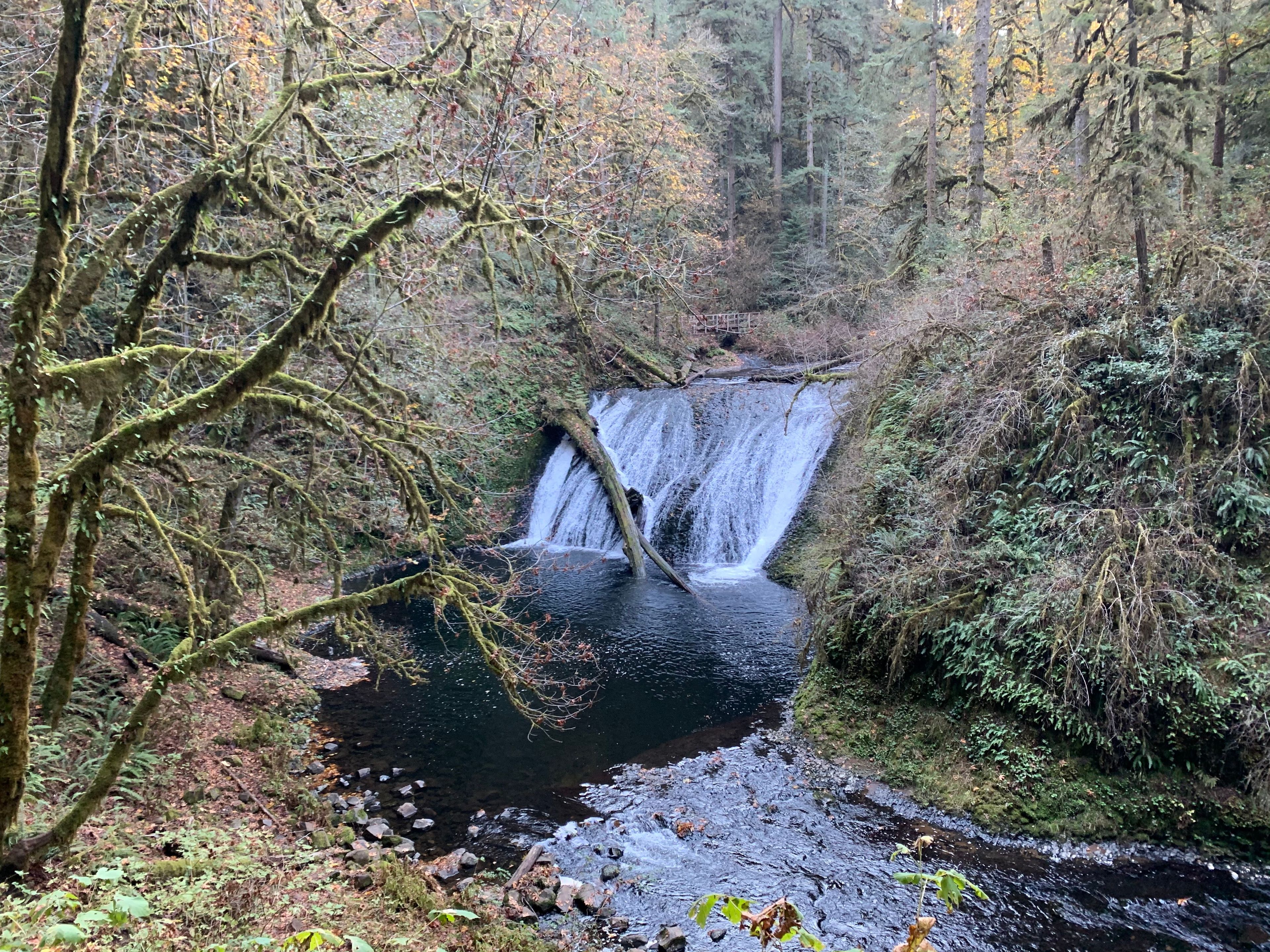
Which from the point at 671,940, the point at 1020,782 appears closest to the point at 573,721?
the point at 671,940

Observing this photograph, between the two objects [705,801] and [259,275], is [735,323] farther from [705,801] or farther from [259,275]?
[705,801]

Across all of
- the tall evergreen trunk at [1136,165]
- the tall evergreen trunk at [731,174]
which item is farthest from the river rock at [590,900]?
the tall evergreen trunk at [731,174]

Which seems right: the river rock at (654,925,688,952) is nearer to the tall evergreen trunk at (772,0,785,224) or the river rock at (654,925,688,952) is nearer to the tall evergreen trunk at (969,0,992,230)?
the tall evergreen trunk at (969,0,992,230)

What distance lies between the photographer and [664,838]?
6289 millimetres

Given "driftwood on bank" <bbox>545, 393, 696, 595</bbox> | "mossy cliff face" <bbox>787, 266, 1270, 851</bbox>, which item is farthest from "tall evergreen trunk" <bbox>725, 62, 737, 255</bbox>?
"mossy cliff face" <bbox>787, 266, 1270, 851</bbox>

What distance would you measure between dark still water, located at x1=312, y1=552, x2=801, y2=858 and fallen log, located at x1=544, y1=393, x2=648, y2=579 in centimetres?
167

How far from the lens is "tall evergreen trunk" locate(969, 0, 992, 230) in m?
12.3

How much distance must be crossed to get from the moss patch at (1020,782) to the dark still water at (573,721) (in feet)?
4.67

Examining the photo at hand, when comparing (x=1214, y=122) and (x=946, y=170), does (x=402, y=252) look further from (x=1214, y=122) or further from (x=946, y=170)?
(x=946, y=170)

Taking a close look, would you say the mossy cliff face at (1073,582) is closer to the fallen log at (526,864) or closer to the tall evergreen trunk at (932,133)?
the fallen log at (526,864)

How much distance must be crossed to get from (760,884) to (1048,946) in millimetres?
2077

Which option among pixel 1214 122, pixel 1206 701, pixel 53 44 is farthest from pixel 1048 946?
pixel 1214 122

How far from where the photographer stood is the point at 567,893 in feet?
18.0

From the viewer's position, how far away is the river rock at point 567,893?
5.38 metres
